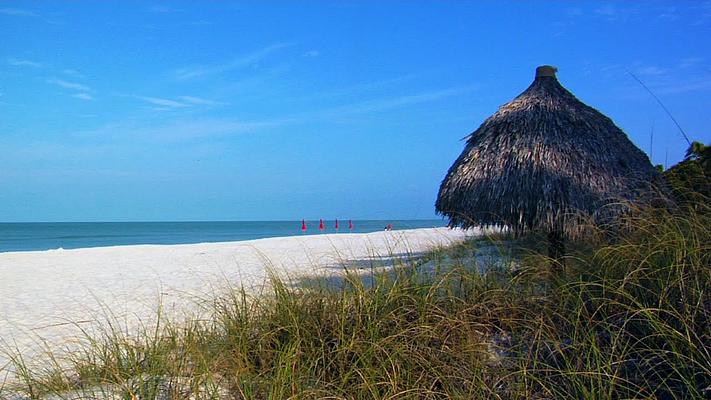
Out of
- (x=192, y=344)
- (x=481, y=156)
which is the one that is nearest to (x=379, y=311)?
(x=192, y=344)

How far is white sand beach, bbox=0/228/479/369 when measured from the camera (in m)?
6.22

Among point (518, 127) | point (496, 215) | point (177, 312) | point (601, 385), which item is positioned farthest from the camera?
point (518, 127)

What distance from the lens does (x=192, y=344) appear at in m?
3.57

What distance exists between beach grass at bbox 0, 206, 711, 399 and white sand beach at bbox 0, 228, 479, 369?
489 mm

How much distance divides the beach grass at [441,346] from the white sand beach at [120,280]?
1.61 feet

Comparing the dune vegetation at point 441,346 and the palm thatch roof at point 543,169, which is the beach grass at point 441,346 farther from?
the palm thatch roof at point 543,169

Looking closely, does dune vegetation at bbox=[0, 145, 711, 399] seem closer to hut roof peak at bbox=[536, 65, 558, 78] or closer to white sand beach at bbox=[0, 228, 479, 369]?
white sand beach at bbox=[0, 228, 479, 369]

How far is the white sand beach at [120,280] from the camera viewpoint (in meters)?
6.22

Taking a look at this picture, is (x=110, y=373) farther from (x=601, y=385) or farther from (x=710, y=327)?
(x=710, y=327)

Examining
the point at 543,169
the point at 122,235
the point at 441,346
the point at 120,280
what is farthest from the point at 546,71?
the point at 122,235

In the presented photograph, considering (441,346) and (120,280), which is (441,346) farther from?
(120,280)

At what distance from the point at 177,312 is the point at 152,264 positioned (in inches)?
272

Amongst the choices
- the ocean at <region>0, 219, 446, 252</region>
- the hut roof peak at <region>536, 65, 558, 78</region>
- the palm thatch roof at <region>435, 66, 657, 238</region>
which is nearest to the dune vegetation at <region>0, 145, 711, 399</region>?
the palm thatch roof at <region>435, 66, 657, 238</region>

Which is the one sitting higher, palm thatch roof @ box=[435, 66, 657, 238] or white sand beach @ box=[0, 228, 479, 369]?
palm thatch roof @ box=[435, 66, 657, 238]
